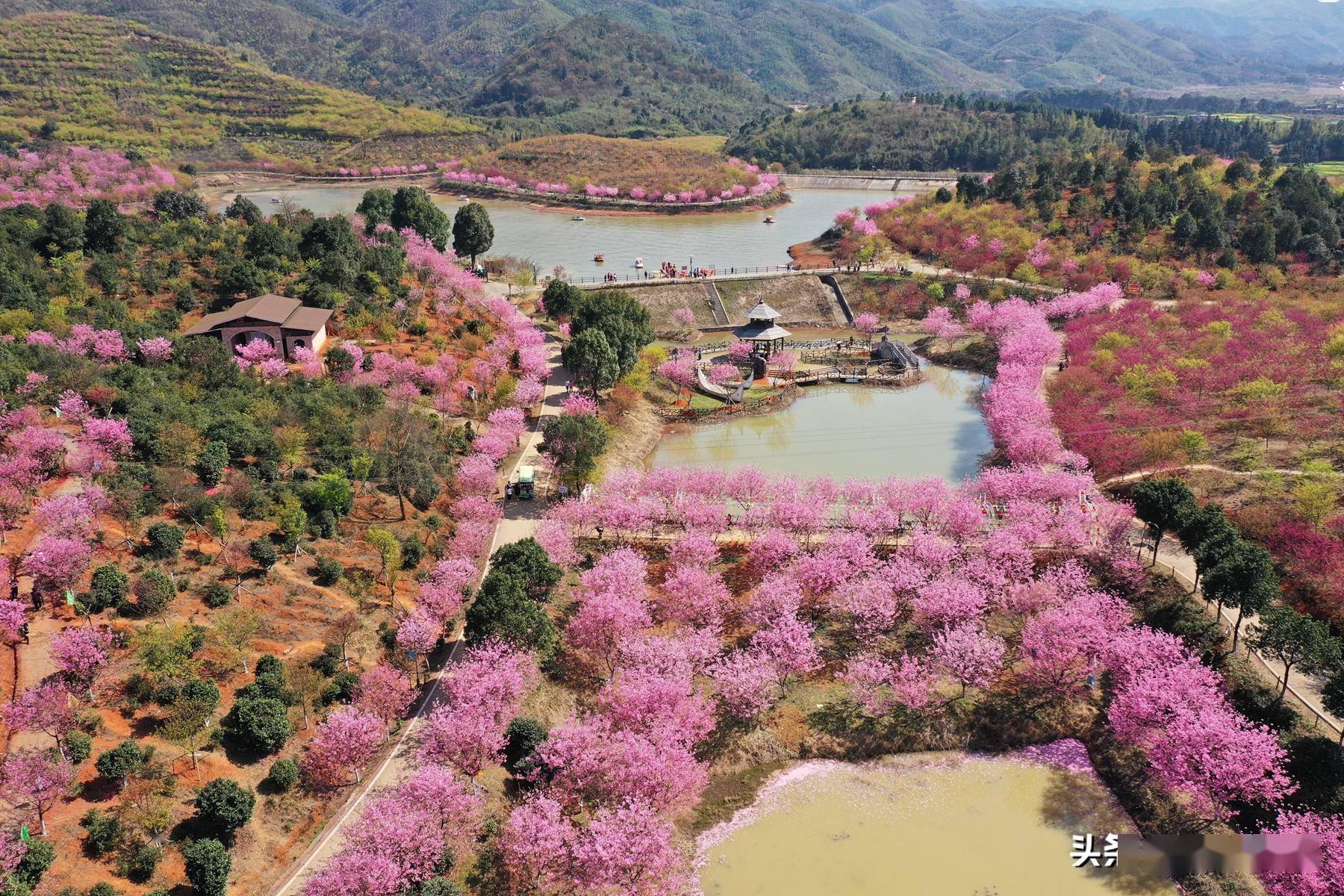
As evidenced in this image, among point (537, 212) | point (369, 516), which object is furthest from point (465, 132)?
point (369, 516)

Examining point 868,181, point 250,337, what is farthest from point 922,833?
point 868,181

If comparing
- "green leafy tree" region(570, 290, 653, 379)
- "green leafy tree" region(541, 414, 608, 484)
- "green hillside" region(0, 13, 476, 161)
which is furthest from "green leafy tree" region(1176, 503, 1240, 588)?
"green hillside" region(0, 13, 476, 161)

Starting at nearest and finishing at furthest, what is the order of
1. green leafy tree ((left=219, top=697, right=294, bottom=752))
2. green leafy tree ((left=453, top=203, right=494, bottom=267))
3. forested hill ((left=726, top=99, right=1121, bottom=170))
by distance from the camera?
green leafy tree ((left=219, top=697, right=294, bottom=752)) < green leafy tree ((left=453, top=203, right=494, bottom=267)) < forested hill ((left=726, top=99, right=1121, bottom=170))

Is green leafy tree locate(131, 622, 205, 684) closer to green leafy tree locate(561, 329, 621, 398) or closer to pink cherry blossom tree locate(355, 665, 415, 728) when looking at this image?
pink cherry blossom tree locate(355, 665, 415, 728)

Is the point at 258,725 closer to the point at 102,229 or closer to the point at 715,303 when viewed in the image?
the point at 102,229

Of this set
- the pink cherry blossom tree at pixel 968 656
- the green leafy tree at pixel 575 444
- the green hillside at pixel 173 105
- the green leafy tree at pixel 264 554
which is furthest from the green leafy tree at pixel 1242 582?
the green hillside at pixel 173 105
